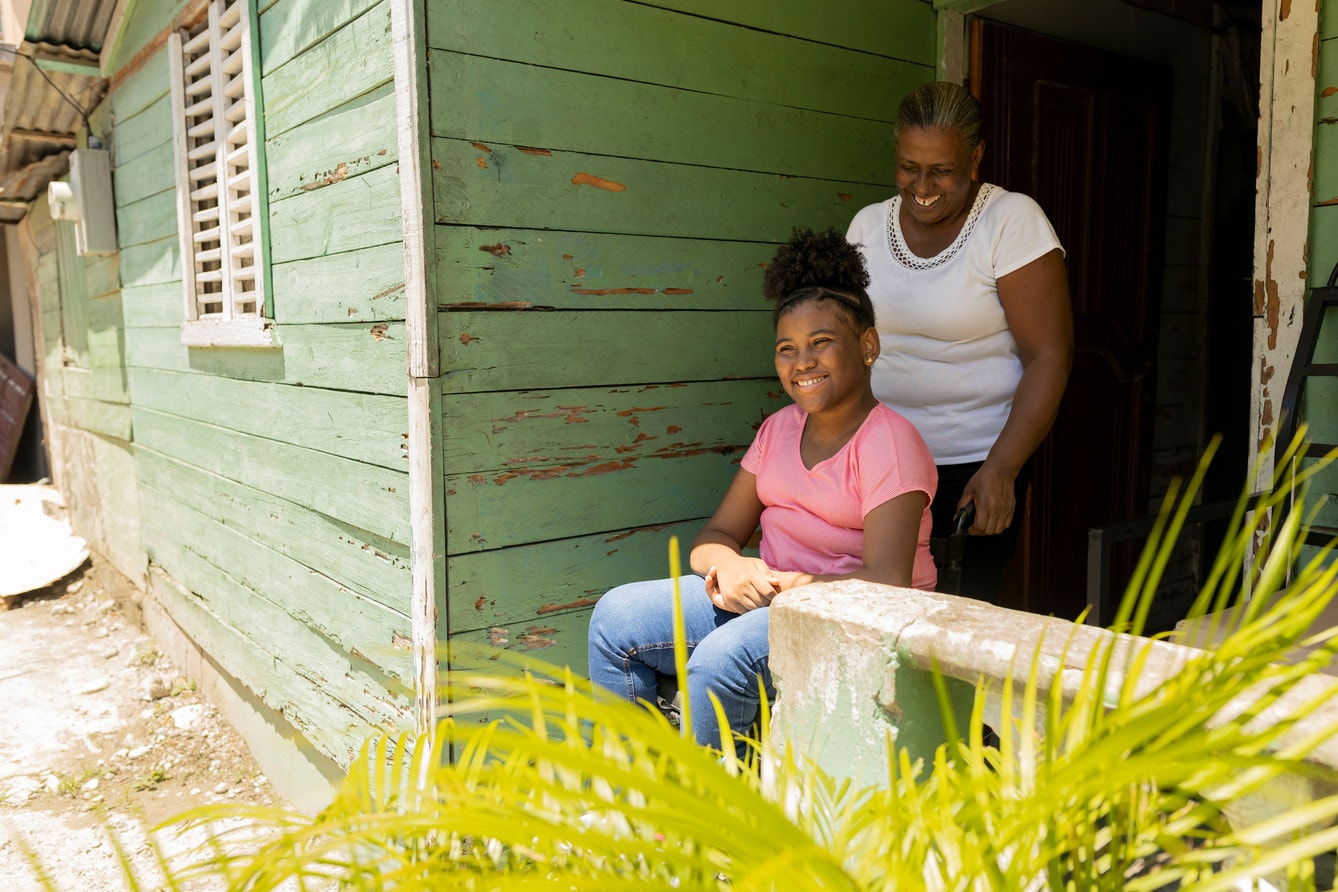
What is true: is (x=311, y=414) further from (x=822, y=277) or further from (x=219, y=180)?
(x=822, y=277)

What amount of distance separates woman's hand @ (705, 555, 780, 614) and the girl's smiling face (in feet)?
1.22

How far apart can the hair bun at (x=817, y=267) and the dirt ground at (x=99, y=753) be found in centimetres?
259

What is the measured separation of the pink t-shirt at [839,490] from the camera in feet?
6.93

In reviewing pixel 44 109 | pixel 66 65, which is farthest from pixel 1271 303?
pixel 44 109

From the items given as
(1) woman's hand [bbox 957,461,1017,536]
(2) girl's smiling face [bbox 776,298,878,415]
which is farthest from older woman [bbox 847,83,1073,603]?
(2) girl's smiling face [bbox 776,298,878,415]

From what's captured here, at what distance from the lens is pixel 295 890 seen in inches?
134

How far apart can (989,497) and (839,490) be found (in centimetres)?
37

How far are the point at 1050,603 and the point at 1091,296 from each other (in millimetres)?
1156

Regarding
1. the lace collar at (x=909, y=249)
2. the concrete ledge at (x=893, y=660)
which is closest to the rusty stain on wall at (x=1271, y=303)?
the lace collar at (x=909, y=249)

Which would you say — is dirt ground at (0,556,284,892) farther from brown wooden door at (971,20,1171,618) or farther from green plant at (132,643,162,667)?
brown wooden door at (971,20,1171,618)

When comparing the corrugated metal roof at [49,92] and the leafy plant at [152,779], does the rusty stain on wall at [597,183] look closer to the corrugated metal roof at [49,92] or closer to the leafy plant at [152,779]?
the leafy plant at [152,779]

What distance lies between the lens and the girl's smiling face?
2209 millimetres

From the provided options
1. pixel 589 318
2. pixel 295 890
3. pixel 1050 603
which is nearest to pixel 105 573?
pixel 295 890

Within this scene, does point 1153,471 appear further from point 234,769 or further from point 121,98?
point 121,98
